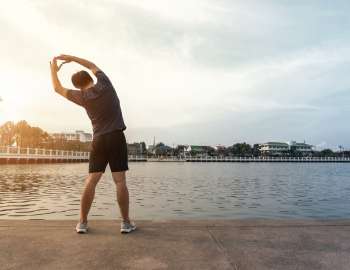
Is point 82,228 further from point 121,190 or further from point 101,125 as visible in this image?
point 101,125

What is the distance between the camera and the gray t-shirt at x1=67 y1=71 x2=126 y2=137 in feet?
13.9

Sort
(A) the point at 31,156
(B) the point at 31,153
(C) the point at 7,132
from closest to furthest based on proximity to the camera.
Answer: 1. (A) the point at 31,156
2. (B) the point at 31,153
3. (C) the point at 7,132

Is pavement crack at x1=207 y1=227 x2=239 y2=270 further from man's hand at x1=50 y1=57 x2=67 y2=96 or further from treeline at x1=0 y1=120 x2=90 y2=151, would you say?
treeline at x1=0 y1=120 x2=90 y2=151

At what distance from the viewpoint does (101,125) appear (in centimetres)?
427

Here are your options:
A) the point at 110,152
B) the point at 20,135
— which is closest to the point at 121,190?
the point at 110,152

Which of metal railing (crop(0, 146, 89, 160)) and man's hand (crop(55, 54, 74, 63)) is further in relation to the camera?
metal railing (crop(0, 146, 89, 160))

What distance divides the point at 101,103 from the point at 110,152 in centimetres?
55

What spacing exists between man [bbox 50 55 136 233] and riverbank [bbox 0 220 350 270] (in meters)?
0.45

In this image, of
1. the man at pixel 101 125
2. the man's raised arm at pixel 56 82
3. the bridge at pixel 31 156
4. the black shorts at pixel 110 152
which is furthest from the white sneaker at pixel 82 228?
the bridge at pixel 31 156

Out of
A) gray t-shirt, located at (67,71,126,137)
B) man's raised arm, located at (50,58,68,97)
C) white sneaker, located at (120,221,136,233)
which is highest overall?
man's raised arm, located at (50,58,68,97)

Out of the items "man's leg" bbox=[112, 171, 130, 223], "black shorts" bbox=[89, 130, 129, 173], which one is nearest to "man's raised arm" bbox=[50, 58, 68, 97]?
"black shorts" bbox=[89, 130, 129, 173]

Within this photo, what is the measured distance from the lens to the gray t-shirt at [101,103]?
423 cm

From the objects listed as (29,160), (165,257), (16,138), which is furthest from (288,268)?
(16,138)

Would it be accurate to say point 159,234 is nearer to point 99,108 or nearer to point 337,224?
point 99,108
